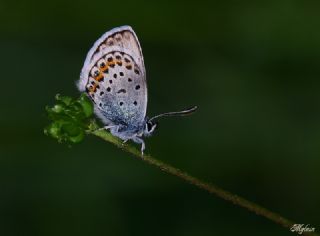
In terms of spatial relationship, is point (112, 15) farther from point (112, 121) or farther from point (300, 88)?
point (112, 121)

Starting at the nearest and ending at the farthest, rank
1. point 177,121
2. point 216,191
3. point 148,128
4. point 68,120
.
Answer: point 216,191 < point 68,120 < point 148,128 < point 177,121

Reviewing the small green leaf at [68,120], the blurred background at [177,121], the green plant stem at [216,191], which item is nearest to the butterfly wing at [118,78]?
the small green leaf at [68,120]

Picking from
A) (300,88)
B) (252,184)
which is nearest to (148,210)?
(252,184)

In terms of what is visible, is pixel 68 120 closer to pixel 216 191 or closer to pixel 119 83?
pixel 216 191

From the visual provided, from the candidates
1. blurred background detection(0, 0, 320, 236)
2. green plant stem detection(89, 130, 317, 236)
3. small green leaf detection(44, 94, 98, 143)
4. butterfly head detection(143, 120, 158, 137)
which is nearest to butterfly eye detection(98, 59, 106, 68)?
butterfly head detection(143, 120, 158, 137)

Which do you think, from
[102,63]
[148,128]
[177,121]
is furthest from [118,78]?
[177,121]

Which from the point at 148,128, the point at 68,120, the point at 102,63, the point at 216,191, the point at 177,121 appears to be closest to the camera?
the point at 216,191

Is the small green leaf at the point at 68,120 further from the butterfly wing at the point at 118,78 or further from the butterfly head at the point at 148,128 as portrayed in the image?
the butterfly head at the point at 148,128
